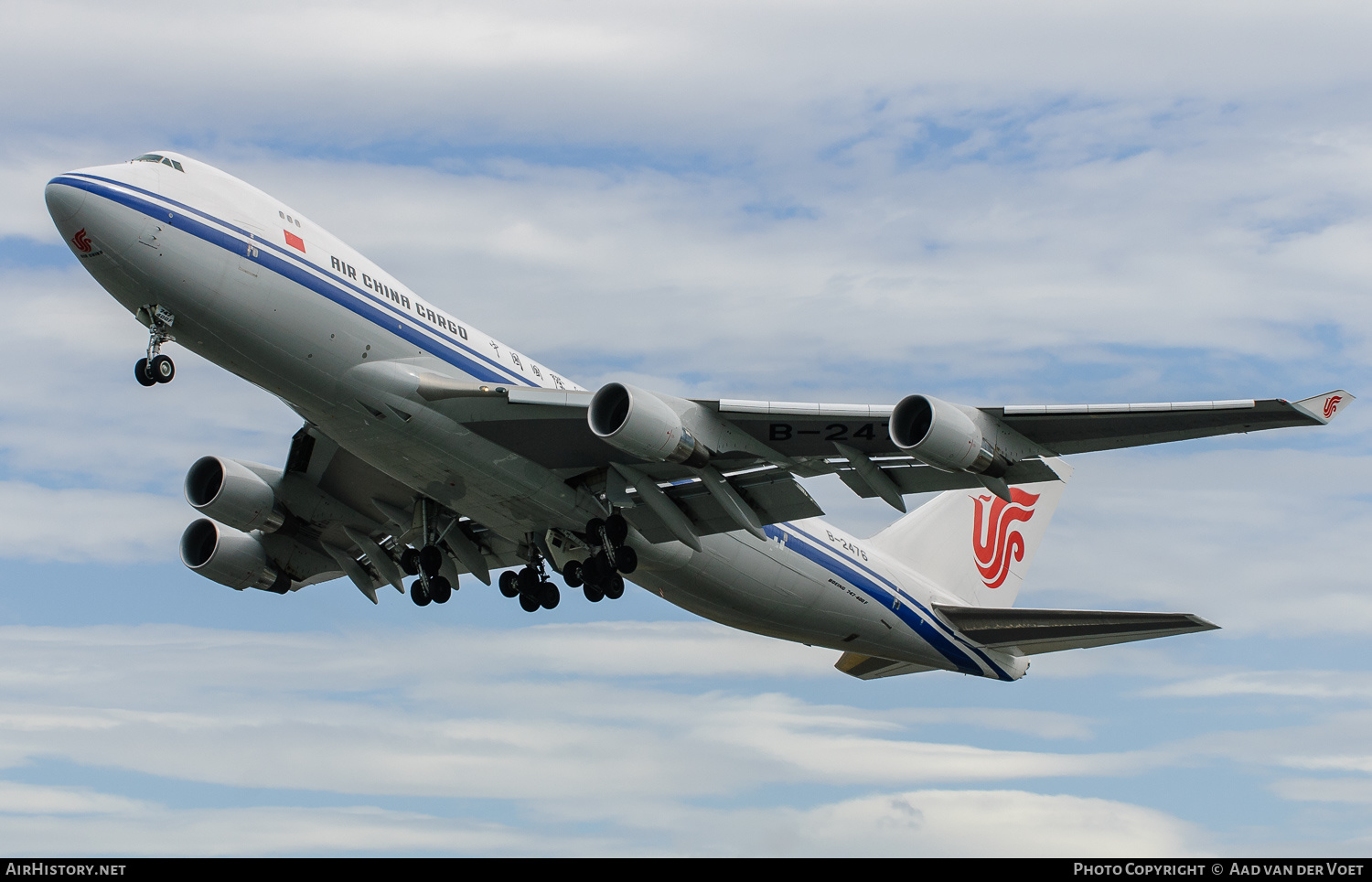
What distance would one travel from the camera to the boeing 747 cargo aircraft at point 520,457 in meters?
21.2

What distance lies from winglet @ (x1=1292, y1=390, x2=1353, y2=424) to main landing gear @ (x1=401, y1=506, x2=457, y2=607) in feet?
53.5

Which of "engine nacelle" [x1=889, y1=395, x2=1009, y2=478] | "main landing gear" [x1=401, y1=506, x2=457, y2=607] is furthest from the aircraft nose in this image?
"engine nacelle" [x1=889, y1=395, x2=1009, y2=478]

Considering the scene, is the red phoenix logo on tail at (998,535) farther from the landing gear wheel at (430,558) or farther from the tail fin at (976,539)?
the landing gear wheel at (430,558)

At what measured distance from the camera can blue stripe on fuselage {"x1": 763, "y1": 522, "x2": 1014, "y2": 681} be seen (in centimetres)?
2922

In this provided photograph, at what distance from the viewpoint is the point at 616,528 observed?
84.8ft

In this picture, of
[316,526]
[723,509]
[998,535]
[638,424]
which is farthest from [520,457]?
[998,535]

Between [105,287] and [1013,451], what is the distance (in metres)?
14.5

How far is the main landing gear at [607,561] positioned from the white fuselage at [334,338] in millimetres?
425

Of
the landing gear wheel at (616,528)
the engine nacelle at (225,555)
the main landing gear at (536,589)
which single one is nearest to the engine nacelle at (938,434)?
the landing gear wheel at (616,528)

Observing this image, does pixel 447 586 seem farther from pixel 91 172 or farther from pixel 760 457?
pixel 91 172
